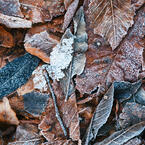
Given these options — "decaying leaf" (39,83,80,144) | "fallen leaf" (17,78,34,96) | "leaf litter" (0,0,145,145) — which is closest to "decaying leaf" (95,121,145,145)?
"leaf litter" (0,0,145,145)

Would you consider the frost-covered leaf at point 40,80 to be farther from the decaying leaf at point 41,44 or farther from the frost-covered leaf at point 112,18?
the frost-covered leaf at point 112,18

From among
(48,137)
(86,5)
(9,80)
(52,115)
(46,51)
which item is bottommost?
(48,137)

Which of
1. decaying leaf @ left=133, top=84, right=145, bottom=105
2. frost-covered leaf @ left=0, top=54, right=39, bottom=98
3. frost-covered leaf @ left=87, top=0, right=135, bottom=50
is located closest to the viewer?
frost-covered leaf @ left=87, top=0, right=135, bottom=50

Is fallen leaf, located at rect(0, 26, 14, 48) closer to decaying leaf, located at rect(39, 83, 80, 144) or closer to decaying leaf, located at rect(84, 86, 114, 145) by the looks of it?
decaying leaf, located at rect(39, 83, 80, 144)

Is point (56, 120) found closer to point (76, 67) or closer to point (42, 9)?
point (76, 67)

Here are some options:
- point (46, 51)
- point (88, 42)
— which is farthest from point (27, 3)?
point (88, 42)

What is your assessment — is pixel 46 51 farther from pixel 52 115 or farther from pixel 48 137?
pixel 48 137

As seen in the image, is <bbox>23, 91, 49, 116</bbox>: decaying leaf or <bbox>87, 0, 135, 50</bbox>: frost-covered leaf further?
<bbox>23, 91, 49, 116</bbox>: decaying leaf
